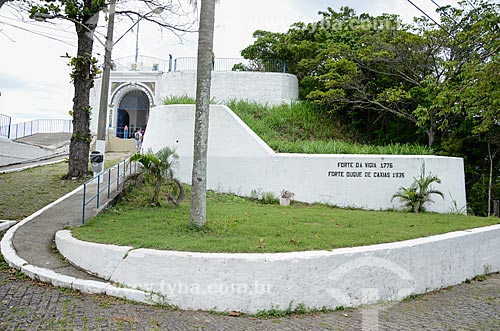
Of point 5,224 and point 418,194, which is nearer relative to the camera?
point 5,224

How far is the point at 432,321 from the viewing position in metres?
5.37

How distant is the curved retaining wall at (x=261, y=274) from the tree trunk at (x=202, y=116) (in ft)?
4.95

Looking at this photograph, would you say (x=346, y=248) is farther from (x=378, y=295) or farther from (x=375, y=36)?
(x=375, y=36)

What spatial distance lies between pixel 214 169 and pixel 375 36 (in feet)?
32.2

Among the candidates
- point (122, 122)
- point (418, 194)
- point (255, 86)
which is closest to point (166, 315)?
point (418, 194)

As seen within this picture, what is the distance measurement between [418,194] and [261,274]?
7770 millimetres


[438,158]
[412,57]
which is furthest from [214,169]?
[412,57]

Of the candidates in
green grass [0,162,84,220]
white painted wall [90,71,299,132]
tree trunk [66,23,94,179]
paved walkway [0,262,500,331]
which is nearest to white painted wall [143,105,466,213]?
tree trunk [66,23,94,179]

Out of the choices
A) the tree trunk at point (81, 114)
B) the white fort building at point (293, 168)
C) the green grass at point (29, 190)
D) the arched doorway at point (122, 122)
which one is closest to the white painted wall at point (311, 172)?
the white fort building at point (293, 168)

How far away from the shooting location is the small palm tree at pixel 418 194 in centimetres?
1168

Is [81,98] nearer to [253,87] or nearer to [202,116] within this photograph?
[202,116]

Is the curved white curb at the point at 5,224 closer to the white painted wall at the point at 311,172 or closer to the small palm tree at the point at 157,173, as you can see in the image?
the small palm tree at the point at 157,173

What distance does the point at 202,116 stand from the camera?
7016 mm

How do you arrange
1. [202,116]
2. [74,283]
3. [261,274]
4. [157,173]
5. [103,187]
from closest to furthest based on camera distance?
[261,274], [74,283], [202,116], [157,173], [103,187]
